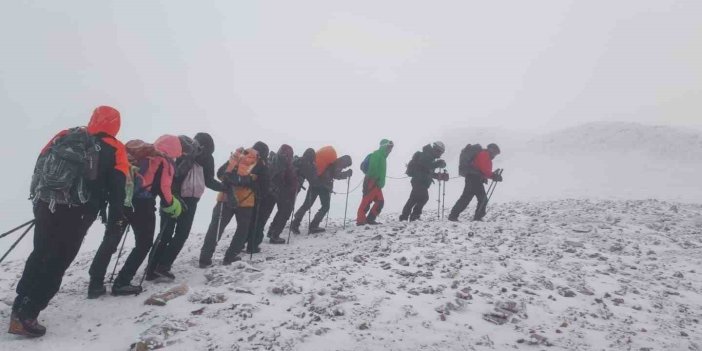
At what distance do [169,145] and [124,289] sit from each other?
2.27 metres

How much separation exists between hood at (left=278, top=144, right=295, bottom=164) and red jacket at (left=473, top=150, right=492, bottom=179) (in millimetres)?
5376

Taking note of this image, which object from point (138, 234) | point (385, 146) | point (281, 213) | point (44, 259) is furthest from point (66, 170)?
point (385, 146)

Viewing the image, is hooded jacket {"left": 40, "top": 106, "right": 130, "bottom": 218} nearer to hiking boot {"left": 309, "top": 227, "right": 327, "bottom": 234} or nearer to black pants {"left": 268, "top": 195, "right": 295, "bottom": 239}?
black pants {"left": 268, "top": 195, "right": 295, "bottom": 239}

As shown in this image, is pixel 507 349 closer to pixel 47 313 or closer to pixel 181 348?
pixel 181 348

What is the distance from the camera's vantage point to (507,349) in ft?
16.0

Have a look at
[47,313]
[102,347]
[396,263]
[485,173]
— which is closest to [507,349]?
[396,263]

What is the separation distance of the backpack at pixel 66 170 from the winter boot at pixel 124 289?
5.98 feet

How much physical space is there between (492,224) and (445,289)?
593 cm

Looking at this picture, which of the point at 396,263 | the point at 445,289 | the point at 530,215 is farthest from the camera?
the point at 530,215

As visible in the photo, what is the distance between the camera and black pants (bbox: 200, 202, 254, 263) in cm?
823

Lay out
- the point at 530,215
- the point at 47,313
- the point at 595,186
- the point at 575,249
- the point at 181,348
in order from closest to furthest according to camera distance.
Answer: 1. the point at 181,348
2. the point at 47,313
3. the point at 575,249
4. the point at 530,215
5. the point at 595,186

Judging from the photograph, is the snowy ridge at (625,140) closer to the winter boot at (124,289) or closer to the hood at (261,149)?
the hood at (261,149)

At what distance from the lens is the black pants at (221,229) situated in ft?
27.0

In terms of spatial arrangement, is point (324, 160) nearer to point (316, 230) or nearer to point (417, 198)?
point (316, 230)
